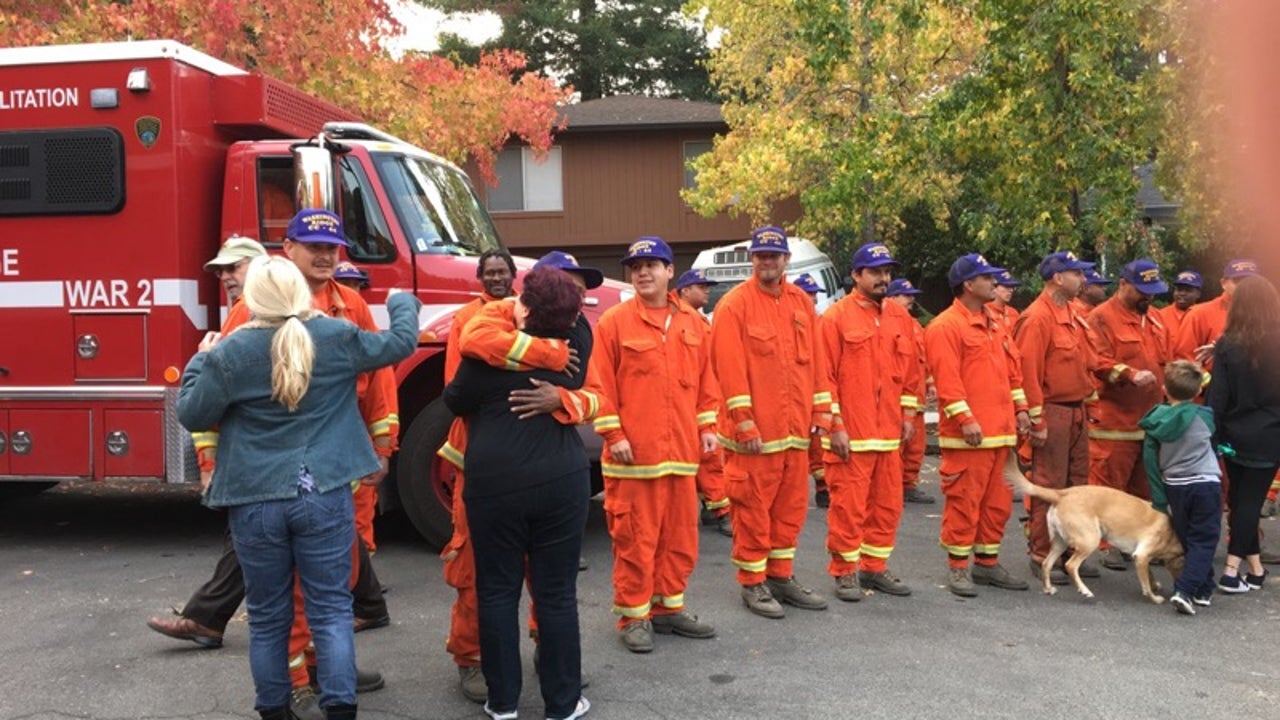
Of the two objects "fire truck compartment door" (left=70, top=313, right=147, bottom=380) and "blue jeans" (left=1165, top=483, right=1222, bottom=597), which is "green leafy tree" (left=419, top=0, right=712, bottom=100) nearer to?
"fire truck compartment door" (left=70, top=313, right=147, bottom=380)

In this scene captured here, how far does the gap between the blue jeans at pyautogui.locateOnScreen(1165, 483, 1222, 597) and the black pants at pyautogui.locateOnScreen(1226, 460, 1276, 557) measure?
29 centimetres

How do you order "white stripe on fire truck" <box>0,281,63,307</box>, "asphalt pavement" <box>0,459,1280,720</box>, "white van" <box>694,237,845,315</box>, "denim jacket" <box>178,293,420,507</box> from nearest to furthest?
1. "denim jacket" <box>178,293,420,507</box>
2. "asphalt pavement" <box>0,459,1280,720</box>
3. "white stripe on fire truck" <box>0,281,63,307</box>
4. "white van" <box>694,237,845,315</box>

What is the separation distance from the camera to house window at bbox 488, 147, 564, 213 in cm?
2423

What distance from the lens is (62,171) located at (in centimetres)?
667

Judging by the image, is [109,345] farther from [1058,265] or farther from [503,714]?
[1058,265]

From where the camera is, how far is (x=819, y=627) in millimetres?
5414

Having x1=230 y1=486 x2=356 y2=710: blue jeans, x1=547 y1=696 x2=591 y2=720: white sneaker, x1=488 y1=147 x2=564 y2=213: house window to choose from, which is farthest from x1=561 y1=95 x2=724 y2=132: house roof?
x1=230 y1=486 x2=356 y2=710: blue jeans

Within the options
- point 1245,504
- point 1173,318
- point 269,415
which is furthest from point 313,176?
point 1173,318

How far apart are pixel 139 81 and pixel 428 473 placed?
311cm

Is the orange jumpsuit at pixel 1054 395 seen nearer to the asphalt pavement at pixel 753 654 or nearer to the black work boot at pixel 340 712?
the asphalt pavement at pixel 753 654

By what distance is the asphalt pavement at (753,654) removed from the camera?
14.3 feet

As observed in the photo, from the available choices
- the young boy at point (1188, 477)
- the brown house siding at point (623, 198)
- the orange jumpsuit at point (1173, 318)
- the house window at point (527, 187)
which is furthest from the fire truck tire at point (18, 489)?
the house window at point (527, 187)

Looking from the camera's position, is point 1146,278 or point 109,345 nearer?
point 109,345

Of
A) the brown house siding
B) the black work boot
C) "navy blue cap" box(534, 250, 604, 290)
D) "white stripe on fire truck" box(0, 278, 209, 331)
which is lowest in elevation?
the black work boot
